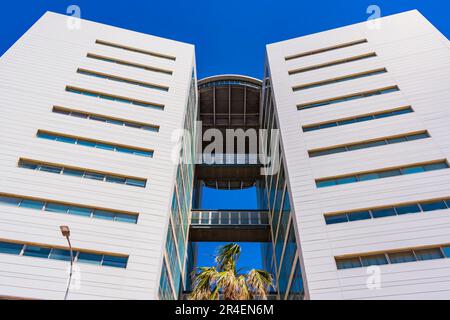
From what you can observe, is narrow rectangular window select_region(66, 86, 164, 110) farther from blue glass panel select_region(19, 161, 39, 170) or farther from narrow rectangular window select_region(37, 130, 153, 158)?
blue glass panel select_region(19, 161, 39, 170)

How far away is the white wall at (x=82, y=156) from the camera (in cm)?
1895

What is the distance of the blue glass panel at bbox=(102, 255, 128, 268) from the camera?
2000 centimetres

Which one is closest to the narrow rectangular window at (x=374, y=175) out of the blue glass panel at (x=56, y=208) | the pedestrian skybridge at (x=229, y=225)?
the pedestrian skybridge at (x=229, y=225)

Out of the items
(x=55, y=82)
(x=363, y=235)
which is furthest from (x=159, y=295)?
(x=55, y=82)

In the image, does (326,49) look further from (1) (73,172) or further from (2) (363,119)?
(1) (73,172)

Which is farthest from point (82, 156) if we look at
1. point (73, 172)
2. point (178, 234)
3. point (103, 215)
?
point (178, 234)

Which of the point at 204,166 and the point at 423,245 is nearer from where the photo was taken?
the point at 423,245

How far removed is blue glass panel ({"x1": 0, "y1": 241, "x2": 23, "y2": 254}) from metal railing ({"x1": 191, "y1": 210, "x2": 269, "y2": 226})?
60.8 feet

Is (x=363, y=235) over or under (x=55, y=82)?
under

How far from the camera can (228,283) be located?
10.9m

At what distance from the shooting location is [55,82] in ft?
98.0
